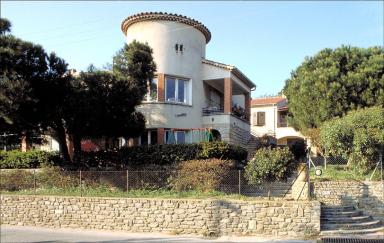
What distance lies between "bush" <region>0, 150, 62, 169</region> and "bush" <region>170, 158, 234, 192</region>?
685cm

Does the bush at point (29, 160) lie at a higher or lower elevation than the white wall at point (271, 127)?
lower

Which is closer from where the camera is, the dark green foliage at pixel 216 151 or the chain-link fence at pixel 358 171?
the chain-link fence at pixel 358 171

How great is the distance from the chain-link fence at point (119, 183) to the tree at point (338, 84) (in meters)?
6.29

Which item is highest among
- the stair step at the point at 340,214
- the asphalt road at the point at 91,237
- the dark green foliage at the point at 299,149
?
the dark green foliage at the point at 299,149

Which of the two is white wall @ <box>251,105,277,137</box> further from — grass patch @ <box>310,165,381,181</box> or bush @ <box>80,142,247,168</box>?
grass patch @ <box>310,165,381,181</box>

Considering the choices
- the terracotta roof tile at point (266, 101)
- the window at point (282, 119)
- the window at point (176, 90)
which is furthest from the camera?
the terracotta roof tile at point (266, 101)

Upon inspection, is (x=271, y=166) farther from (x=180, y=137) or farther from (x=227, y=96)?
(x=227, y=96)

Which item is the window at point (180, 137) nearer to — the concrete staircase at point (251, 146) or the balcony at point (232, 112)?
the balcony at point (232, 112)

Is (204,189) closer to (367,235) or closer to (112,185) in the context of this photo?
(112,185)

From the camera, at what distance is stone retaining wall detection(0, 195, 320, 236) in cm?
1430

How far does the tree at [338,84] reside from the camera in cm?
2219

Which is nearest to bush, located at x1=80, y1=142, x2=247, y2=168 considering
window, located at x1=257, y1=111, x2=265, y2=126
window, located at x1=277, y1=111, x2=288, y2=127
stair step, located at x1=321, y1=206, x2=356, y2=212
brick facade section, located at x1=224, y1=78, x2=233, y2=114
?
brick facade section, located at x1=224, y1=78, x2=233, y2=114

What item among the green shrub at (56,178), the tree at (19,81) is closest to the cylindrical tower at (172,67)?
the green shrub at (56,178)

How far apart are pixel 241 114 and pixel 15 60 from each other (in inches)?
564
